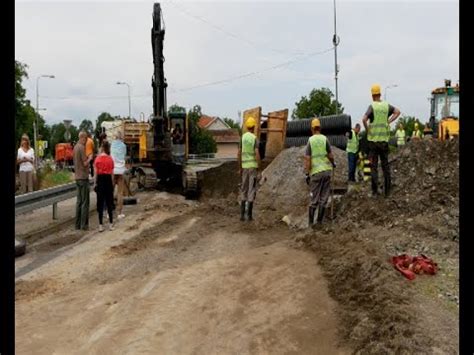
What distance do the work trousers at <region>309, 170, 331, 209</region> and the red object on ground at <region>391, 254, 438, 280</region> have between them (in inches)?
129

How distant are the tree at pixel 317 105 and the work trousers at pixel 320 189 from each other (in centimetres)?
2446

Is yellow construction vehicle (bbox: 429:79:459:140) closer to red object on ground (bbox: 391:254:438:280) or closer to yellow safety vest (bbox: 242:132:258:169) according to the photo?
yellow safety vest (bbox: 242:132:258:169)

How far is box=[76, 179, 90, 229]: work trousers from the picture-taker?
11.4 meters

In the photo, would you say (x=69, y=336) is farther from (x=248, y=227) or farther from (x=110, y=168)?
(x=110, y=168)

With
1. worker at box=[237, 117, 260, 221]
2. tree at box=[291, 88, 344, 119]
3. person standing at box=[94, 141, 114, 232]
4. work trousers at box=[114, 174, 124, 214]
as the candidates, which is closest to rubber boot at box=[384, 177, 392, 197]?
worker at box=[237, 117, 260, 221]

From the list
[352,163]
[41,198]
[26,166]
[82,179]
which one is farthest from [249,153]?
[26,166]

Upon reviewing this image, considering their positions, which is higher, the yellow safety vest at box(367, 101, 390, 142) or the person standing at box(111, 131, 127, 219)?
the yellow safety vest at box(367, 101, 390, 142)

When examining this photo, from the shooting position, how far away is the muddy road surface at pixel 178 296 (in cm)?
500

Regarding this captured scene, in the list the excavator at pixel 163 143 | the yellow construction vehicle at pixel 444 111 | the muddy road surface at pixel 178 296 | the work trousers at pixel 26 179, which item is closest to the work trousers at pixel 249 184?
the muddy road surface at pixel 178 296

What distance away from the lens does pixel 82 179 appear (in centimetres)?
1144

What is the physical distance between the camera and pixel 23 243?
9703mm
